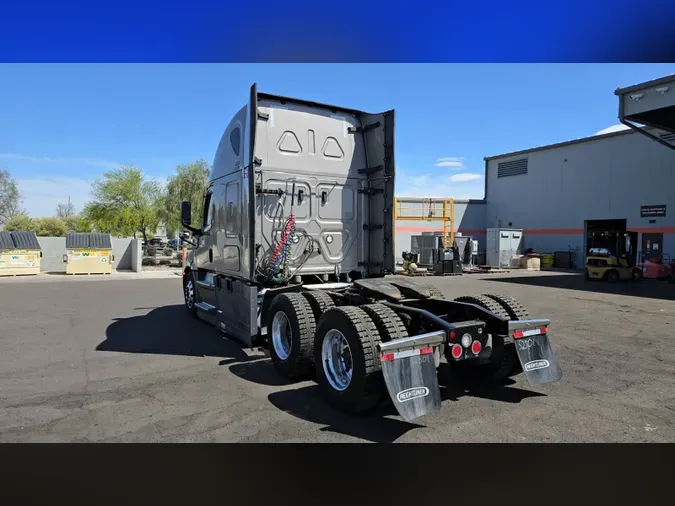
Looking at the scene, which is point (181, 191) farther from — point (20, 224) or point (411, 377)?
point (411, 377)

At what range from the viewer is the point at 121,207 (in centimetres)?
3728

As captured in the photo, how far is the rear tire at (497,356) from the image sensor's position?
5031 millimetres

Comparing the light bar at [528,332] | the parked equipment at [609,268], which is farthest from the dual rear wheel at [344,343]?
the parked equipment at [609,268]

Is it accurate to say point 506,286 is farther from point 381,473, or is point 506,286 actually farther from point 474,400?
point 381,473

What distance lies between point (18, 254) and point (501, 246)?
29359mm

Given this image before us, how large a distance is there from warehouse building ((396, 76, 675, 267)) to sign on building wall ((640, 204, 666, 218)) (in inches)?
2.3

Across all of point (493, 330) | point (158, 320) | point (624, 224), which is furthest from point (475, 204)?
point (493, 330)

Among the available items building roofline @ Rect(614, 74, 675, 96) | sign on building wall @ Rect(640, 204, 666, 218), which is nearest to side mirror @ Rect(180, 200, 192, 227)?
building roofline @ Rect(614, 74, 675, 96)

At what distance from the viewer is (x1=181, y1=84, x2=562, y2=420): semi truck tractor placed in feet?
14.7

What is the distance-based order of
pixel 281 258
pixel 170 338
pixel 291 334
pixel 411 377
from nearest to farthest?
pixel 411 377 → pixel 291 334 → pixel 281 258 → pixel 170 338

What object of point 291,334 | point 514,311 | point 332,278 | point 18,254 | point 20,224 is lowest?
point 291,334

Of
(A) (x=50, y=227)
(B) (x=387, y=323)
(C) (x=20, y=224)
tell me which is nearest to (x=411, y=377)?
(B) (x=387, y=323)
